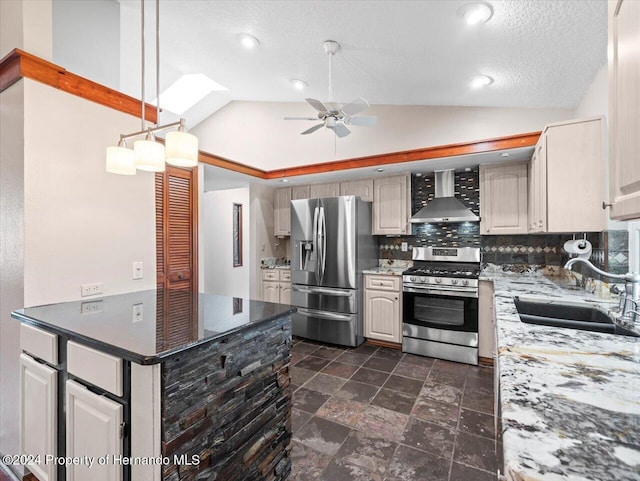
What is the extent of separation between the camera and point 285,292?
4426 mm

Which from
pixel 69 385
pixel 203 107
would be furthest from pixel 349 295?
pixel 203 107

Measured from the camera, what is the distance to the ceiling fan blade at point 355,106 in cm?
238

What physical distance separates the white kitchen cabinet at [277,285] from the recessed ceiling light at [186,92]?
2854 millimetres

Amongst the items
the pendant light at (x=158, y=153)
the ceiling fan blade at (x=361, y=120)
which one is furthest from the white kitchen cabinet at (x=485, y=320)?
the pendant light at (x=158, y=153)

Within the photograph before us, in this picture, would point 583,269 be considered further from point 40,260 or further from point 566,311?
point 40,260

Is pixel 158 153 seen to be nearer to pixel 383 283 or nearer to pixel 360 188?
pixel 383 283

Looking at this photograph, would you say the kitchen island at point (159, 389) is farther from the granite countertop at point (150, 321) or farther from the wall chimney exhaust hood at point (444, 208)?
the wall chimney exhaust hood at point (444, 208)

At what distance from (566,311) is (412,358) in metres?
1.79

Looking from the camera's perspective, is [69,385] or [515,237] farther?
[515,237]

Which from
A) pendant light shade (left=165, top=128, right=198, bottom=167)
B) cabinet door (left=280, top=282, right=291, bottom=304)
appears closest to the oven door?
Answer: cabinet door (left=280, top=282, right=291, bottom=304)

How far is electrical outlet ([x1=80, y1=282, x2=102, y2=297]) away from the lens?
203cm

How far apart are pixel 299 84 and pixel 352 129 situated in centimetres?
122

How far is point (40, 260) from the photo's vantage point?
1.83 meters

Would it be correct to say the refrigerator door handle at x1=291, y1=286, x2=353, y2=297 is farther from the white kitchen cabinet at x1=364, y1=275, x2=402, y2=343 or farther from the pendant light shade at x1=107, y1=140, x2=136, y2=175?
the pendant light shade at x1=107, y1=140, x2=136, y2=175
